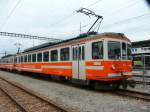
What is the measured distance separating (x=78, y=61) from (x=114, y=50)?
254cm

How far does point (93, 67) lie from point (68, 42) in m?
3.54

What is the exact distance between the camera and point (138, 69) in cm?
1866

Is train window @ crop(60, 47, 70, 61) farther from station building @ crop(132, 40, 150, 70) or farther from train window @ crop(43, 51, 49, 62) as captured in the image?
station building @ crop(132, 40, 150, 70)

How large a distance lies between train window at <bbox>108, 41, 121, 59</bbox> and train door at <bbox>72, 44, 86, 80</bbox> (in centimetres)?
192

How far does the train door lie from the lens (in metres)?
12.9

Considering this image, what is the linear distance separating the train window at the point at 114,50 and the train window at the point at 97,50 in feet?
1.32

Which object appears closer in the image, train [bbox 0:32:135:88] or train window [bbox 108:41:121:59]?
train [bbox 0:32:135:88]

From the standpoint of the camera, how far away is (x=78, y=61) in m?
13.4

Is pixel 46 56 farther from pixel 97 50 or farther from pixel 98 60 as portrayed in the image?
pixel 98 60

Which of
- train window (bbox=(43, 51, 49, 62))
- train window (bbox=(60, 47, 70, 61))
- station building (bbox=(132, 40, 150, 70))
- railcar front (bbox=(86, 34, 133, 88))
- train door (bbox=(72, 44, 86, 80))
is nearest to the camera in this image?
railcar front (bbox=(86, 34, 133, 88))

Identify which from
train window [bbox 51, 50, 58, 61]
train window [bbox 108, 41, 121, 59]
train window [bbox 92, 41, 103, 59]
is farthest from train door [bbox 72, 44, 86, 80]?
train window [bbox 51, 50, 58, 61]

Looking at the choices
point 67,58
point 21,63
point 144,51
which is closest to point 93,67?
point 67,58

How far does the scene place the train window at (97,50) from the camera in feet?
38.0

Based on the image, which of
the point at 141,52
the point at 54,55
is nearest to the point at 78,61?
the point at 54,55
